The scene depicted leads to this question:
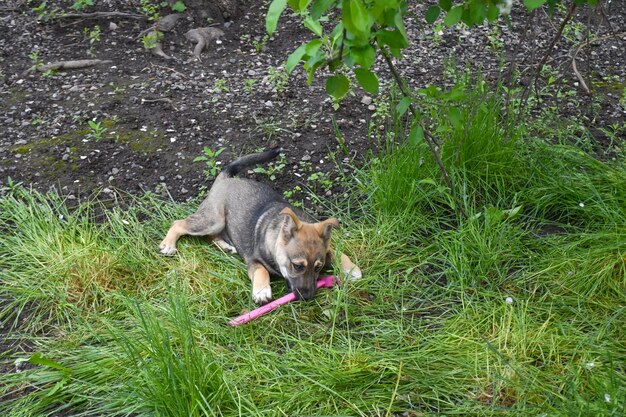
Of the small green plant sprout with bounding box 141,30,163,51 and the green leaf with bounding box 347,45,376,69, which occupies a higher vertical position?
the green leaf with bounding box 347,45,376,69

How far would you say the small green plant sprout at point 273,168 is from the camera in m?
5.45

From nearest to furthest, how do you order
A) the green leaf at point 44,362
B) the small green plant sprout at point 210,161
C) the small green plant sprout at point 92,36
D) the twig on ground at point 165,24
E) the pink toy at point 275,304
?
1. the green leaf at point 44,362
2. the pink toy at point 275,304
3. the small green plant sprout at point 210,161
4. the small green plant sprout at point 92,36
5. the twig on ground at point 165,24

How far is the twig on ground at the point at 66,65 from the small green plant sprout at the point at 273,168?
7.11 feet

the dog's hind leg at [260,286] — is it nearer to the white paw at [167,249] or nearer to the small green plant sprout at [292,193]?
the white paw at [167,249]

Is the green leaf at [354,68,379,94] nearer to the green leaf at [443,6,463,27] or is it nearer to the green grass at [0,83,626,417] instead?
the green leaf at [443,6,463,27]

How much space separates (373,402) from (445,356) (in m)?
0.48

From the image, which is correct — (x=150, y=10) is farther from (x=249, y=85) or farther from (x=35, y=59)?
(x=249, y=85)

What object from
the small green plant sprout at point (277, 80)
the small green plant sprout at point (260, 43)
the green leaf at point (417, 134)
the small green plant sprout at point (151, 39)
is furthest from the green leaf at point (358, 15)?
the small green plant sprout at point (151, 39)

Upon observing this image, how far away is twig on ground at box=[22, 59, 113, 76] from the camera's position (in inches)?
258

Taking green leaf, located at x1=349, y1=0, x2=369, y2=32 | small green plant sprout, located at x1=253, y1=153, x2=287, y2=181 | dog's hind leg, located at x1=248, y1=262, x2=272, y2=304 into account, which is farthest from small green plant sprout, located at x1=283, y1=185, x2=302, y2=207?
green leaf, located at x1=349, y1=0, x2=369, y2=32

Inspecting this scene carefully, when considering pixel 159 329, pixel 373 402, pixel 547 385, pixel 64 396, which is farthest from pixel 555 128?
pixel 64 396

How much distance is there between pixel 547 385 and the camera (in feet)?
11.4

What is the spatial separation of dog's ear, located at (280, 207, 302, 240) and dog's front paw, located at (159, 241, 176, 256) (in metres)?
0.78

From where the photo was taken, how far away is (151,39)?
6.74 metres
